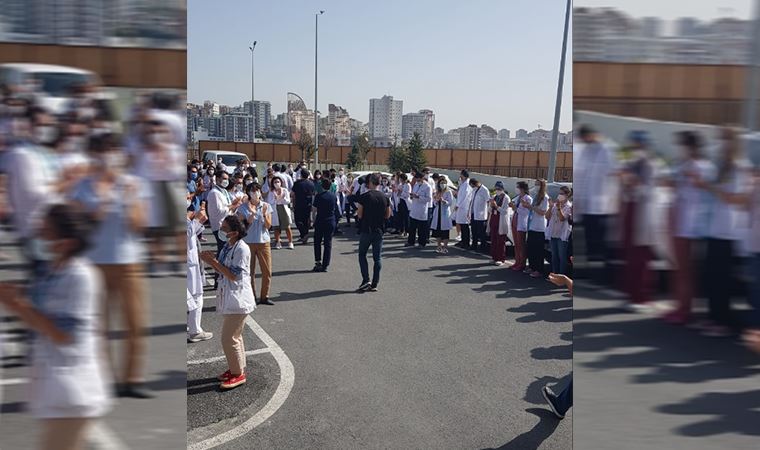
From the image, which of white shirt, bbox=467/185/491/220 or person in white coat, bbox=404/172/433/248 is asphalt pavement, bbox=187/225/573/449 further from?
person in white coat, bbox=404/172/433/248

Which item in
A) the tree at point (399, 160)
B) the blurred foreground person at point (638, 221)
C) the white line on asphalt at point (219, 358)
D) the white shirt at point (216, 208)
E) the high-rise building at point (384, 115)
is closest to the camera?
the blurred foreground person at point (638, 221)

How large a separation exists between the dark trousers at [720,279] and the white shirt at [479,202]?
30.5 ft

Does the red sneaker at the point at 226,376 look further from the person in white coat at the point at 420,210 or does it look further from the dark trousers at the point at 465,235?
the dark trousers at the point at 465,235

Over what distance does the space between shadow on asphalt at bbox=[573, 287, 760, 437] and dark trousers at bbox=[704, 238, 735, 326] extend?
70mm

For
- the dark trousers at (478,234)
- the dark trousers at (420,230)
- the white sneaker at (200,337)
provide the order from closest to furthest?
the white sneaker at (200,337) < the dark trousers at (478,234) < the dark trousers at (420,230)

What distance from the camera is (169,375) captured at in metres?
1.61

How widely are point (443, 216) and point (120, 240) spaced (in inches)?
405

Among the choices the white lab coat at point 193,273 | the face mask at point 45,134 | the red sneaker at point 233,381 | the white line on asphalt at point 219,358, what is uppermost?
the face mask at point 45,134

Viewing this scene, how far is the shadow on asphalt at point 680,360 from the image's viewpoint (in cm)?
165

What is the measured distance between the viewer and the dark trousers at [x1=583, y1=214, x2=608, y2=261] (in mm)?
1778

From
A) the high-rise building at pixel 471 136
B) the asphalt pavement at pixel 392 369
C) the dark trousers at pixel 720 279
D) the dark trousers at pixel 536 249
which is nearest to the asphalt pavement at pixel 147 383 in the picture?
the dark trousers at pixel 720 279

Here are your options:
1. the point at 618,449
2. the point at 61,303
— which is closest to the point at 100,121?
the point at 61,303

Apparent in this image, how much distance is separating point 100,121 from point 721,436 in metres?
1.77

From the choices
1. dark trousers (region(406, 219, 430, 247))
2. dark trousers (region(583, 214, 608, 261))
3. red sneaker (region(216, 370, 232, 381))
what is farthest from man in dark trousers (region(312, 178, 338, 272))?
dark trousers (region(583, 214, 608, 261))
